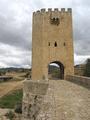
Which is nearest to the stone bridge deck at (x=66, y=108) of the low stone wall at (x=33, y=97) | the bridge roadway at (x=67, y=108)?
the bridge roadway at (x=67, y=108)

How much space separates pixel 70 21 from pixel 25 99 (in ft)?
29.7

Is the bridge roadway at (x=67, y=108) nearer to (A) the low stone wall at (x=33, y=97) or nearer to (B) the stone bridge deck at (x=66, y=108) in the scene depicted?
(B) the stone bridge deck at (x=66, y=108)

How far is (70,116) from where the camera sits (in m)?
7.49

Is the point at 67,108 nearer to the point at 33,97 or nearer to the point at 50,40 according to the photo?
the point at 33,97

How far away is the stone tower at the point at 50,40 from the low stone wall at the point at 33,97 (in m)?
6.12

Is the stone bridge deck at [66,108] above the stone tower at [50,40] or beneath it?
beneath

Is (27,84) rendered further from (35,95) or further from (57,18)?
(57,18)

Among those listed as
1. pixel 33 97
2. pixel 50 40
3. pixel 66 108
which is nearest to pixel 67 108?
pixel 66 108

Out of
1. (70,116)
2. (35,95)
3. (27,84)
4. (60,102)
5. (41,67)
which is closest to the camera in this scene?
(70,116)

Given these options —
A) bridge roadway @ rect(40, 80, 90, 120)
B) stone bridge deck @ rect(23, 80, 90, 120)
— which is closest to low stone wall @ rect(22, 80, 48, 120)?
stone bridge deck @ rect(23, 80, 90, 120)

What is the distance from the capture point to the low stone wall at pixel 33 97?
1496cm

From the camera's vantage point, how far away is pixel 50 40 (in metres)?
22.7

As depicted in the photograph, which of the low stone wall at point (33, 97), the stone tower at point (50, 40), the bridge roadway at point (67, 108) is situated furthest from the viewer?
the stone tower at point (50, 40)

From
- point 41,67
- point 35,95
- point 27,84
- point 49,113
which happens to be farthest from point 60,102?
point 41,67
